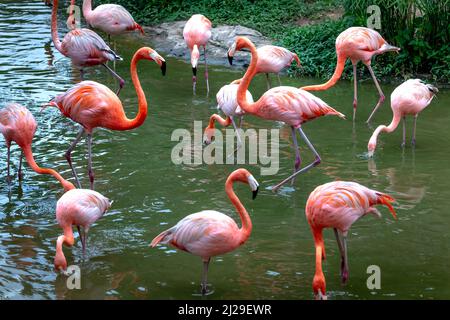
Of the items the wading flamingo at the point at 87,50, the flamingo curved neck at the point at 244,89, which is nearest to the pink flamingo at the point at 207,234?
the flamingo curved neck at the point at 244,89

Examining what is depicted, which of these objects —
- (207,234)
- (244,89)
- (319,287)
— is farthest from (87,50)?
(319,287)

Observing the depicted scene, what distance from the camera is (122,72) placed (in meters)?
10.3

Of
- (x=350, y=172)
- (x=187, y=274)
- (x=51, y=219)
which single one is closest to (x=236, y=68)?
(x=350, y=172)

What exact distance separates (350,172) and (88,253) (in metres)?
2.64

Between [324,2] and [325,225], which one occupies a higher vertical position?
[324,2]

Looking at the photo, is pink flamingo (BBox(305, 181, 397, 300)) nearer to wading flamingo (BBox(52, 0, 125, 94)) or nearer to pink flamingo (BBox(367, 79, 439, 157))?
pink flamingo (BBox(367, 79, 439, 157))

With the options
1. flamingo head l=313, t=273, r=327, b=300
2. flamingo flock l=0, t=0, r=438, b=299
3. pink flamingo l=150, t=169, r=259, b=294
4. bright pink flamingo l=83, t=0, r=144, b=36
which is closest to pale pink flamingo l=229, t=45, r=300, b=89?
flamingo flock l=0, t=0, r=438, b=299

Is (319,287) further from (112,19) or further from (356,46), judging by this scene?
(112,19)

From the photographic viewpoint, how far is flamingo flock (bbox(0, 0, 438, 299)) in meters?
4.87

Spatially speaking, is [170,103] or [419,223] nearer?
[419,223]

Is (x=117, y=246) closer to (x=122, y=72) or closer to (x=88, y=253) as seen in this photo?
(x=88, y=253)
